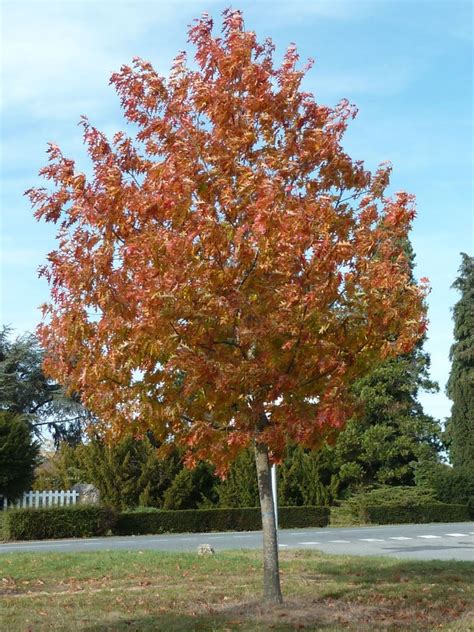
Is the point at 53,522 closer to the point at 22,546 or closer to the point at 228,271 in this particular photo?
the point at 22,546

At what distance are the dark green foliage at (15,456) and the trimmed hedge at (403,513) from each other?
12.3 meters

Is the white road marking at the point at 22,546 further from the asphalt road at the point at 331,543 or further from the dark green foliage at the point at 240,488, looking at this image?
the dark green foliage at the point at 240,488

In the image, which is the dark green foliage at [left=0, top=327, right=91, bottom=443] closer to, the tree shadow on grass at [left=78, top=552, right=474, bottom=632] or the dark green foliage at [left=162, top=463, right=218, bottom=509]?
the dark green foliage at [left=162, top=463, right=218, bottom=509]

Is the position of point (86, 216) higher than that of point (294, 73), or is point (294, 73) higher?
point (294, 73)

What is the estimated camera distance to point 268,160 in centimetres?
972

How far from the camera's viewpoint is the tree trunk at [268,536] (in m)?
9.80

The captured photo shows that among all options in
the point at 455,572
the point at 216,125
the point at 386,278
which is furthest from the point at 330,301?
the point at 455,572

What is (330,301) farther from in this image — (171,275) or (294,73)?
(294,73)

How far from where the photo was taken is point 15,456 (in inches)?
1073

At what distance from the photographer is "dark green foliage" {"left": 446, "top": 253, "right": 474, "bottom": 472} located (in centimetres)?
3991

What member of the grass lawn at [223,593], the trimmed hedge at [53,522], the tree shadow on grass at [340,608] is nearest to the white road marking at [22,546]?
the trimmed hedge at [53,522]

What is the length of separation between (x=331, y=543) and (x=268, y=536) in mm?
11587

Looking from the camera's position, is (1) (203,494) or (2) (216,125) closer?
(2) (216,125)

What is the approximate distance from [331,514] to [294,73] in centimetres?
2461
